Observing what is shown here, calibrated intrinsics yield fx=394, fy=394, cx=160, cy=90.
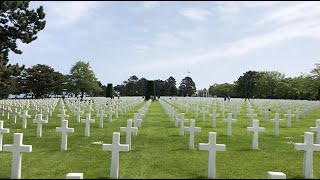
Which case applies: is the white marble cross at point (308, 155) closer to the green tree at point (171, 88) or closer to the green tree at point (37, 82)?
the green tree at point (37, 82)

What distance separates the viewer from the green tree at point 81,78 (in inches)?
2579

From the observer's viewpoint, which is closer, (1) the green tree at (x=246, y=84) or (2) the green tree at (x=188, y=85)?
(1) the green tree at (x=246, y=84)

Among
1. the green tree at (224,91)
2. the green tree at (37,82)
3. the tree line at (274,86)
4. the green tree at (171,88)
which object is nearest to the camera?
the tree line at (274,86)

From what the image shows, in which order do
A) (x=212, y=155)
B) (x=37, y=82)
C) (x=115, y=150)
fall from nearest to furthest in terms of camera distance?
1. (x=115, y=150)
2. (x=212, y=155)
3. (x=37, y=82)

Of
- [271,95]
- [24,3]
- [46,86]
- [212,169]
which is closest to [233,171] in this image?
[212,169]

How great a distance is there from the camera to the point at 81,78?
2591 inches

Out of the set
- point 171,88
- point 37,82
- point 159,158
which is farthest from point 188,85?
point 159,158

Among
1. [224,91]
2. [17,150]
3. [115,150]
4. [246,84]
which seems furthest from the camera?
[224,91]

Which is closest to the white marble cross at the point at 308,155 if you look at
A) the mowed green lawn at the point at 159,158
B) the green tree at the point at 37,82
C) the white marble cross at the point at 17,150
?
the mowed green lawn at the point at 159,158

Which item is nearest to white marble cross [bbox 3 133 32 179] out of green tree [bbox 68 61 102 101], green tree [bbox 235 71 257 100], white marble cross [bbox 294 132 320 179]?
white marble cross [bbox 294 132 320 179]

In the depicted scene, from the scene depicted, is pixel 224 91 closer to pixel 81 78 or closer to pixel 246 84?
pixel 246 84

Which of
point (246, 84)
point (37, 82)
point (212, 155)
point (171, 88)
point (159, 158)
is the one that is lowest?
point (159, 158)

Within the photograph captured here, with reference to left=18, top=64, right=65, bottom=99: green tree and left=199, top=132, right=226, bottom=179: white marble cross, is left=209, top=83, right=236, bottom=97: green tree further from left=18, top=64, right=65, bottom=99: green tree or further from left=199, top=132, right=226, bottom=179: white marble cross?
left=199, top=132, right=226, bottom=179: white marble cross

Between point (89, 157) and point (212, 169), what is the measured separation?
138 inches
